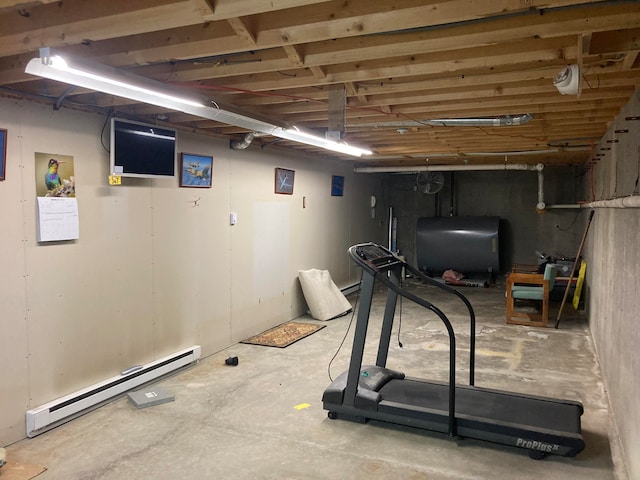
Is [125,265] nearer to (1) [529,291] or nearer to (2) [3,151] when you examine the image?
(2) [3,151]

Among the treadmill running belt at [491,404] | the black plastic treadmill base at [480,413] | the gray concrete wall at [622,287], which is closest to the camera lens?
the gray concrete wall at [622,287]

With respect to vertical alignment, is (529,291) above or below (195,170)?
below

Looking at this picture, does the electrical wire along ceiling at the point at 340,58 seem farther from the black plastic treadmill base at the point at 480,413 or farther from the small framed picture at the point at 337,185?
the small framed picture at the point at 337,185

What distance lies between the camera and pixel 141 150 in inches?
160

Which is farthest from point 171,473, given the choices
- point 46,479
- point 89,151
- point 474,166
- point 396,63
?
point 474,166

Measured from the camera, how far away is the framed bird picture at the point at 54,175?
339cm

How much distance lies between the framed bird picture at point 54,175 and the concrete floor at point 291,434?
5.60ft

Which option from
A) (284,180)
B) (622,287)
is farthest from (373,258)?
(284,180)

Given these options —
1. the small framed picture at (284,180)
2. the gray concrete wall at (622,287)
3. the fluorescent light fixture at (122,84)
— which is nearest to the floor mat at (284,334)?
the small framed picture at (284,180)

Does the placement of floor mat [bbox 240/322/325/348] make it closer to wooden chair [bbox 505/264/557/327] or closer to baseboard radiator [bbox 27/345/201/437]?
baseboard radiator [bbox 27/345/201/437]

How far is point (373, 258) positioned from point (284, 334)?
263 centimetres

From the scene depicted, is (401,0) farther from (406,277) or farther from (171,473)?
(406,277)

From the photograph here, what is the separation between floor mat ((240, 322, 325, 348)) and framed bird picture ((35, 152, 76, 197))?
9.21ft

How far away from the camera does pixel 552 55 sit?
258cm
